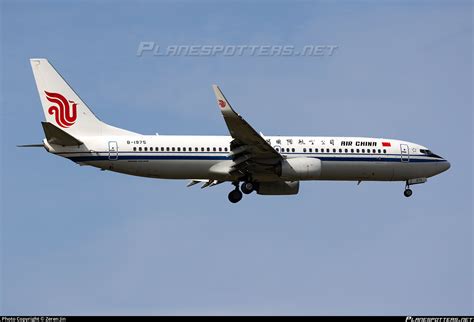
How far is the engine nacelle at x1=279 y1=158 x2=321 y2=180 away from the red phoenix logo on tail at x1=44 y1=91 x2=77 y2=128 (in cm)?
1218

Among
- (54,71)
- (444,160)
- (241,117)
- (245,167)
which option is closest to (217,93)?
(241,117)

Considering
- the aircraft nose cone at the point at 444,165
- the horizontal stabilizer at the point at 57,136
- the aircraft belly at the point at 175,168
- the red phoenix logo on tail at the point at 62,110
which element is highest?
the red phoenix logo on tail at the point at 62,110

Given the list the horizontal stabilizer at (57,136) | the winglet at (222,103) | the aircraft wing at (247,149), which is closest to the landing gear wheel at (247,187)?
the aircraft wing at (247,149)

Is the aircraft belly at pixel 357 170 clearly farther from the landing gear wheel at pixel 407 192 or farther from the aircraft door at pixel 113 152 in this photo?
the aircraft door at pixel 113 152

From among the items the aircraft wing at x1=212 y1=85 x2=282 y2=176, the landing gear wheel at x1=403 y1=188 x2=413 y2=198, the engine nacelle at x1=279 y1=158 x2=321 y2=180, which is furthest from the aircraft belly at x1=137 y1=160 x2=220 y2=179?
the landing gear wheel at x1=403 y1=188 x2=413 y2=198

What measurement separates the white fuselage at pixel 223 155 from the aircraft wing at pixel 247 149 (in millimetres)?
948

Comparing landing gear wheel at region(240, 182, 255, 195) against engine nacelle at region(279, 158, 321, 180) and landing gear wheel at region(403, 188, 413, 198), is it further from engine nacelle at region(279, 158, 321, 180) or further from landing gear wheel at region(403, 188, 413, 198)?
landing gear wheel at region(403, 188, 413, 198)

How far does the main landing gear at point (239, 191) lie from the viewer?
2454 inches

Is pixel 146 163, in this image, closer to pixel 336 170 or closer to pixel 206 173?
pixel 206 173

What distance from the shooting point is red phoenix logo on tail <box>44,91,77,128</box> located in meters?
61.6

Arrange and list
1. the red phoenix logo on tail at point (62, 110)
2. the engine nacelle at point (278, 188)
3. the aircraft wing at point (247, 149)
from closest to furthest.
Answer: the aircraft wing at point (247, 149)
the red phoenix logo on tail at point (62, 110)
the engine nacelle at point (278, 188)

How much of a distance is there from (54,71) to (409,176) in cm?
2173

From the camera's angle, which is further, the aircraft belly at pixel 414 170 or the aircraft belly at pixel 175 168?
the aircraft belly at pixel 414 170

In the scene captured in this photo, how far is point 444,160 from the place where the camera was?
66312 mm
